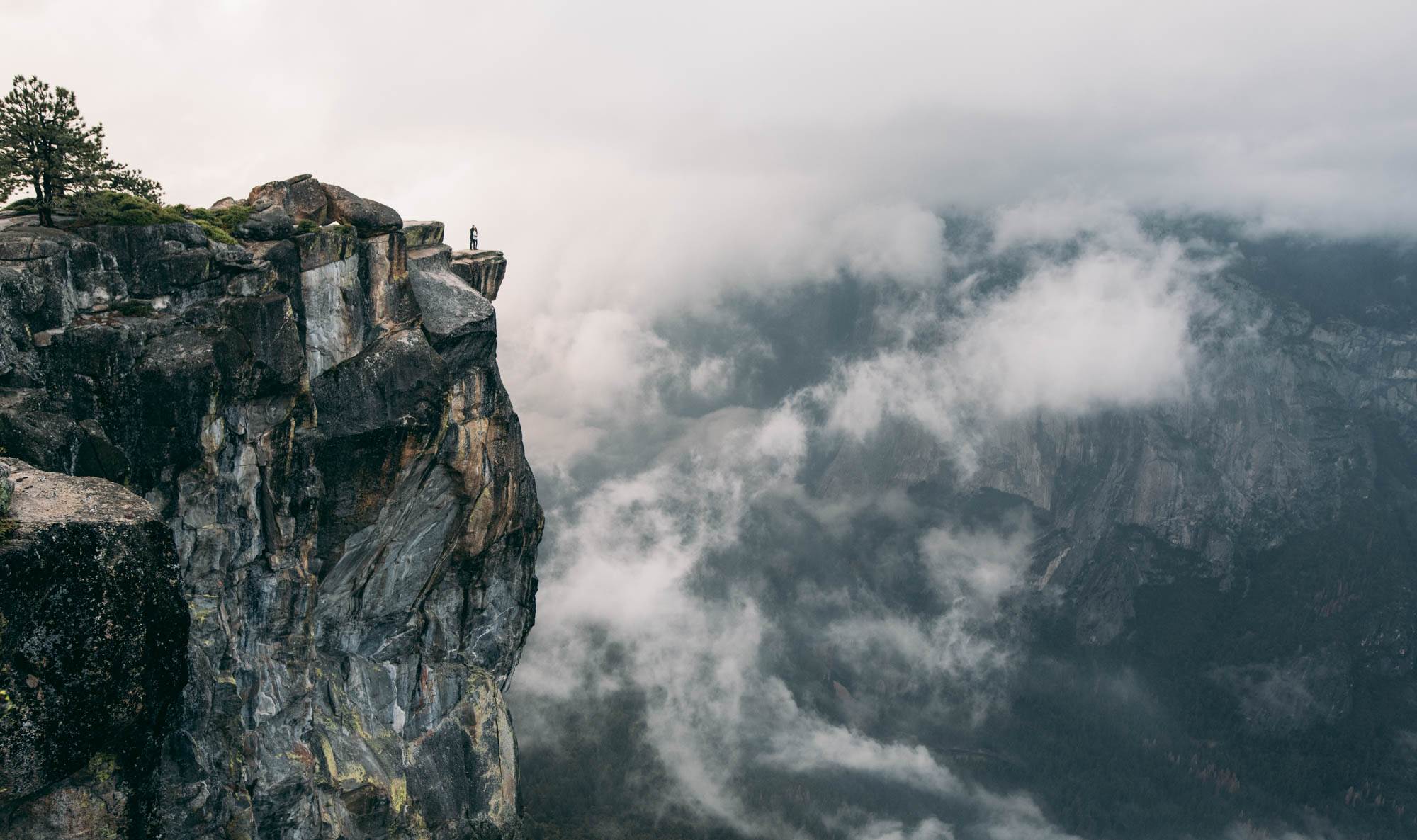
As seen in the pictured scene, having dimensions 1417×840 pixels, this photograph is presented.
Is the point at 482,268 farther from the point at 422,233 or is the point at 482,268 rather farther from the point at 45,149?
the point at 45,149

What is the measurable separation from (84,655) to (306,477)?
2855 cm

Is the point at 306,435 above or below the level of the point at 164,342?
below

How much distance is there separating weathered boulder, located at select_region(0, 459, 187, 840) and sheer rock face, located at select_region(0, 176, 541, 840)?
1.81 m

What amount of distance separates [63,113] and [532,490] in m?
48.4

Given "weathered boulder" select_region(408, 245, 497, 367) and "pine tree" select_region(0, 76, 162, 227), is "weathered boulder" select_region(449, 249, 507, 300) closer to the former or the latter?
"weathered boulder" select_region(408, 245, 497, 367)

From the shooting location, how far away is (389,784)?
71.5 meters

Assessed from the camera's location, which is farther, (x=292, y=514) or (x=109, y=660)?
(x=292, y=514)

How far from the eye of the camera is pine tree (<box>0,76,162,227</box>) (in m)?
50.6

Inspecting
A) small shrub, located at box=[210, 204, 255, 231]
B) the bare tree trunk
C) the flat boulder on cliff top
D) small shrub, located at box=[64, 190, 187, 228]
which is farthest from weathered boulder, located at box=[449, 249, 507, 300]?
the bare tree trunk

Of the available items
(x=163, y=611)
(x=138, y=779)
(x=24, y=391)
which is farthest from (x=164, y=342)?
(x=138, y=779)

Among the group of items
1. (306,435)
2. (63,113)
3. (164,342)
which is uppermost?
(63,113)

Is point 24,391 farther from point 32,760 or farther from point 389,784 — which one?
point 389,784

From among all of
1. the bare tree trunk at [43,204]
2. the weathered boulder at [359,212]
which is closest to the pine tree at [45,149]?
the bare tree trunk at [43,204]

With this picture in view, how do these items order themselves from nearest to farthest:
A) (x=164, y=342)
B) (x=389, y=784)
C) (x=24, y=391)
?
(x=24, y=391)
(x=164, y=342)
(x=389, y=784)
